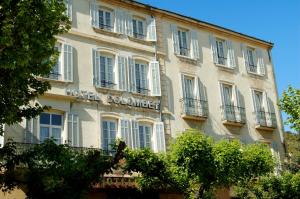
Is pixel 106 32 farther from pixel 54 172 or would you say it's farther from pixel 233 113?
pixel 54 172

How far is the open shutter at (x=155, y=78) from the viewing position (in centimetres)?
2209

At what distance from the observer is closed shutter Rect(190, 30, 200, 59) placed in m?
24.7

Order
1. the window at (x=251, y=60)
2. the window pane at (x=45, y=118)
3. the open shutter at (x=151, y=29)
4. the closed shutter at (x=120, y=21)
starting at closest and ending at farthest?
the window pane at (x=45, y=118) → the closed shutter at (x=120, y=21) → the open shutter at (x=151, y=29) → the window at (x=251, y=60)

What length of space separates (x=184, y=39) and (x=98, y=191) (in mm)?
10411

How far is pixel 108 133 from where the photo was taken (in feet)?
66.3

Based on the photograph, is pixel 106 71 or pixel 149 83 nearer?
pixel 106 71

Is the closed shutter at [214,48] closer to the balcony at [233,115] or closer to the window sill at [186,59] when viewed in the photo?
the window sill at [186,59]

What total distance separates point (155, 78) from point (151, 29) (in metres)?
2.90

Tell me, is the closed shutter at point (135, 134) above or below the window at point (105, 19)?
below

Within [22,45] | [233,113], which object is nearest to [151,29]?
[233,113]

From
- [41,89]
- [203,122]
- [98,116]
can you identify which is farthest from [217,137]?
[41,89]

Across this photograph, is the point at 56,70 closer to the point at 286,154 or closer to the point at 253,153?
the point at 253,153

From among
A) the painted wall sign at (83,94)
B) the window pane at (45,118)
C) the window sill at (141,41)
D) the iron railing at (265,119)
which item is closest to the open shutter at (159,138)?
the painted wall sign at (83,94)

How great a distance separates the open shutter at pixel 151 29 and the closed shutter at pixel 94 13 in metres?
3.03
